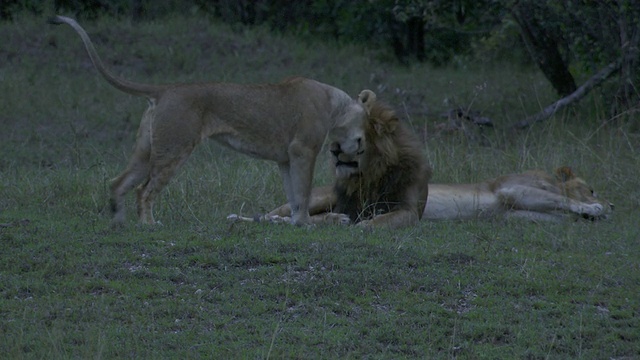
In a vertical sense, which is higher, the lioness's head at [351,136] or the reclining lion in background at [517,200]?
the lioness's head at [351,136]

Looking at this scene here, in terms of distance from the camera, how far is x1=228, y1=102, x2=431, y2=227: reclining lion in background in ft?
24.1

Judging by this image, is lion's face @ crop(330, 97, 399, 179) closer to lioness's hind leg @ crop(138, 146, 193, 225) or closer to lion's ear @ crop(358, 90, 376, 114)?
lion's ear @ crop(358, 90, 376, 114)

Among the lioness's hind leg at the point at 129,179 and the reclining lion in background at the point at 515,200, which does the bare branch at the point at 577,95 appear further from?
the lioness's hind leg at the point at 129,179

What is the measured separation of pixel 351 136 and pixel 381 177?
1.33 feet

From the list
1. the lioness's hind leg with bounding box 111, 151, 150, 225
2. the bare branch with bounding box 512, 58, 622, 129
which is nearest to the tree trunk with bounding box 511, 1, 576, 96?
the bare branch with bounding box 512, 58, 622, 129

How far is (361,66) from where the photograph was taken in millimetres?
15328

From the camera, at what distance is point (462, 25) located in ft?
51.7

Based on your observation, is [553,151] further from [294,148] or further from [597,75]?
[294,148]

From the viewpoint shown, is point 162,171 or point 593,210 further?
point 593,210

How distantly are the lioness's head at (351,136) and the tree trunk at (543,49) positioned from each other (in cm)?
520

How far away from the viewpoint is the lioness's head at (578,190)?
813 centimetres

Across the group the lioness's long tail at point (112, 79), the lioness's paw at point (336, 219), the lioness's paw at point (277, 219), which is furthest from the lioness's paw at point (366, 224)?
the lioness's long tail at point (112, 79)

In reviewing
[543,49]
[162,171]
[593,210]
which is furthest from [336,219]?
[543,49]

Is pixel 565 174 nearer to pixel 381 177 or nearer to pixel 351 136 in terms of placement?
pixel 381 177
